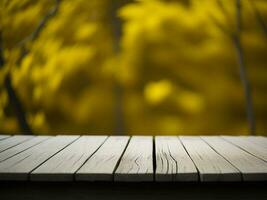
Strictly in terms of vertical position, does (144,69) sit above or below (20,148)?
above

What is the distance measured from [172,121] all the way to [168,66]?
1.27 feet

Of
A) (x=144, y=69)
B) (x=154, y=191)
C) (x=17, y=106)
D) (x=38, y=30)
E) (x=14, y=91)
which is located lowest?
(x=154, y=191)

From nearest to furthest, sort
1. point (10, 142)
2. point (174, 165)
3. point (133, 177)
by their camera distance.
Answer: point (133, 177), point (174, 165), point (10, 142)

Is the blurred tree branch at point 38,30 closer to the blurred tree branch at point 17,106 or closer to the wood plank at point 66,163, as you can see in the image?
the blurred tree branch at point 17,106

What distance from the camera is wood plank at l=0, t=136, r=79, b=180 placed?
1359 mm

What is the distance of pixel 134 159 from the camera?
5.27ft

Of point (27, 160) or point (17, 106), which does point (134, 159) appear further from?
point (17, 106)

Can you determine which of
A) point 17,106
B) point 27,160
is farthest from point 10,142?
point 17,106

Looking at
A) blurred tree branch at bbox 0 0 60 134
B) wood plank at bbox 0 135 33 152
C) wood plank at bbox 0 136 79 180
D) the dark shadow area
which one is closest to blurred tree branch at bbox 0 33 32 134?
blurred tree branch at bbox 0 0 60 134

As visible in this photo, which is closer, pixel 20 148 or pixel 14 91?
pixel 20 148

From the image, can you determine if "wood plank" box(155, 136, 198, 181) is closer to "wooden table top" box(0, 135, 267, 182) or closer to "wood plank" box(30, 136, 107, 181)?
"wooden table top" box(0, 135, 267, 182)

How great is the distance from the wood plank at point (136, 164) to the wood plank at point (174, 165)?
0.03m

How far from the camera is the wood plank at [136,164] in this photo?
1.34 m

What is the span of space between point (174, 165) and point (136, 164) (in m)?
0.14
